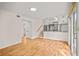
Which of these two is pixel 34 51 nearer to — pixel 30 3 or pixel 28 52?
pixel 28 52

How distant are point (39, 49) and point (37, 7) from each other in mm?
651

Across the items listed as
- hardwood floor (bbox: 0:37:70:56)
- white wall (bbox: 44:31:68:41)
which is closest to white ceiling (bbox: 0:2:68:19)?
white wall (bbox: 44:31:68:41)

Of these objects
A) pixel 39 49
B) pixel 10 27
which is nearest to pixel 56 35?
pixel 39 49

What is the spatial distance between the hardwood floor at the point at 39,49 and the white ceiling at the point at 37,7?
0.39 metres

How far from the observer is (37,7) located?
1988 mm

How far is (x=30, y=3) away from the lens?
1.98 m

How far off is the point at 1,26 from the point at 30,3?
1.88 ft

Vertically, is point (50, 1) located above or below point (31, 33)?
above

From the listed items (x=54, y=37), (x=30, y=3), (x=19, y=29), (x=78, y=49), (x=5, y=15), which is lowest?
(x=78, y=49)

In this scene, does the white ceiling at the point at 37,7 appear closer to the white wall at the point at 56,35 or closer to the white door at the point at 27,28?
the white door at the point at 27,28

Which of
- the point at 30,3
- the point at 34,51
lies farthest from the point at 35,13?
the point at 34,51

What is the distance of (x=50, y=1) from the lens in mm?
1980

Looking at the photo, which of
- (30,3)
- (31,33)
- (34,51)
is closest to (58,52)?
(34,51)

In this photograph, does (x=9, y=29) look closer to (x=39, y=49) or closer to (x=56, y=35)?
(x=39, y=49)
